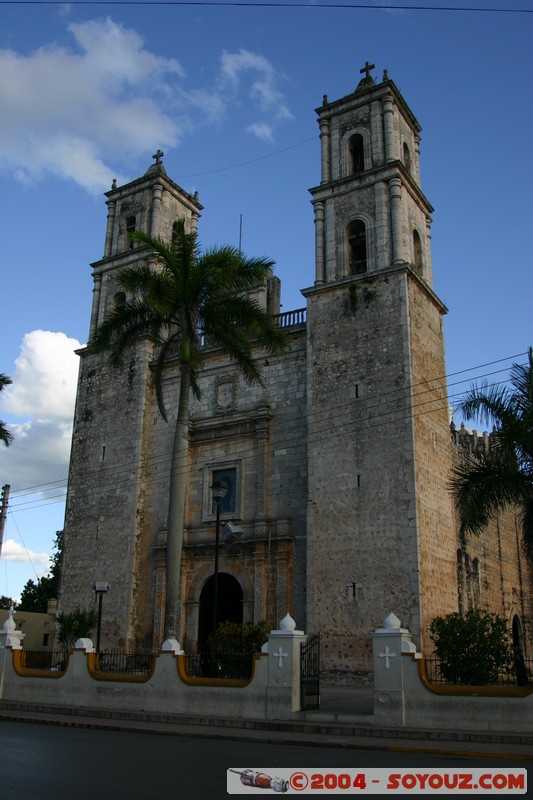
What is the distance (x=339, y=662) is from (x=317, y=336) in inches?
377

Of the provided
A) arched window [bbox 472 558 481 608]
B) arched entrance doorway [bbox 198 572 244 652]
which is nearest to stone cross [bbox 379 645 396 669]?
arched entrance doorway [bbox 198 572 244 652]

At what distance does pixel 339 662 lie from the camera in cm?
2012

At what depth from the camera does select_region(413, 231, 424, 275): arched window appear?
2548cm

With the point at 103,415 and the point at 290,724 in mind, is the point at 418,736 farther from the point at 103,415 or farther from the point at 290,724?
the point at 103,415

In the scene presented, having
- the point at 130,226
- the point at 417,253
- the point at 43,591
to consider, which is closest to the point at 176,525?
the point at 417,253

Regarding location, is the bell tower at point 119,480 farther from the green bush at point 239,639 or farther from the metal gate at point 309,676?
the metal gate at point 309,676

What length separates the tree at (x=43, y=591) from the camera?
47531mm

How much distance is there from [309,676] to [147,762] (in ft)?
19.8

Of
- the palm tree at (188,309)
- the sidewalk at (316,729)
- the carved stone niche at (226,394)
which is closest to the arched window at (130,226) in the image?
the carved stone niche at (226,394)

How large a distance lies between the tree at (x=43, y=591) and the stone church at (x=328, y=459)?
68.9ft

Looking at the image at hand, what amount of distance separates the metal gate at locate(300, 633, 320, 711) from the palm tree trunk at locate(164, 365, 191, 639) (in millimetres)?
3464

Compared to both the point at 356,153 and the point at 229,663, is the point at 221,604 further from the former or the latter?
the point at 356,153

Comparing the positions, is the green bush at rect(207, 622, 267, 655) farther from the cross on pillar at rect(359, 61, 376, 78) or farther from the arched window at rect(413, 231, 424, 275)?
the cross on pillar at rect(359, 61, 376, 78)

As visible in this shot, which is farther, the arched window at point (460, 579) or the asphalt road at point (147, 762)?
the arched window at point (460, 579)
